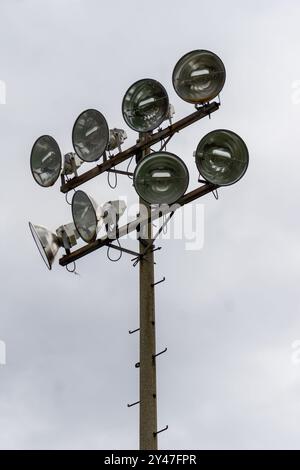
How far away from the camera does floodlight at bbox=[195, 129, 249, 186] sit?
1661 cm

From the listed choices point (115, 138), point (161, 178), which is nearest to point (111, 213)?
point (161, 178)

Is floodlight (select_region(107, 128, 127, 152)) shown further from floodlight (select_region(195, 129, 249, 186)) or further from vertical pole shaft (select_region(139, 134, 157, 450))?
floodlight (select_region(195, 129, 249, 186))

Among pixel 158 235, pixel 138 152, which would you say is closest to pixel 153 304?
pixel 158 235

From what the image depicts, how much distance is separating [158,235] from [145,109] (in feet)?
5.85

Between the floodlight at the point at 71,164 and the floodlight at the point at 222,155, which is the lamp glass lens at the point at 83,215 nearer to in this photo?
the floodlight at the point at 71,164

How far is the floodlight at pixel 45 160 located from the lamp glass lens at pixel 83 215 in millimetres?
1166

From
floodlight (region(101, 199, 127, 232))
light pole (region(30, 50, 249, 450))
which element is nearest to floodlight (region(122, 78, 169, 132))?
light pole (region(30, 50, 249, 450))

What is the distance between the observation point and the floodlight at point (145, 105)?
17078 mm

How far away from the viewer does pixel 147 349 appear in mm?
15961

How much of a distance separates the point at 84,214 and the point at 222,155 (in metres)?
1.99

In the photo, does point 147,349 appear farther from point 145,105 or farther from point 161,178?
point 145,105

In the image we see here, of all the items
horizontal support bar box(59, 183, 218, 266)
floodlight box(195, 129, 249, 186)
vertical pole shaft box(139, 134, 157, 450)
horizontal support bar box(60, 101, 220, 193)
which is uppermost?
horizontal support bar box(60, 101, 220, 193)

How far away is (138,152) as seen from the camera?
679 inches
